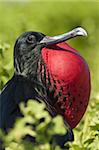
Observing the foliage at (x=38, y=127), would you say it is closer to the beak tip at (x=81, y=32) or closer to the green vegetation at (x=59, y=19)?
the beak tip at (x=81, y=32)

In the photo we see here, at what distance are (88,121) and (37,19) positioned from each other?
6.71m

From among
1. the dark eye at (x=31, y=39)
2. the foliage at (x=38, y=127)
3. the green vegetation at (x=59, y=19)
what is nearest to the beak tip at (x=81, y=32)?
the dark eye at (x=31, y=39)

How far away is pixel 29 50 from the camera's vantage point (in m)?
3.36

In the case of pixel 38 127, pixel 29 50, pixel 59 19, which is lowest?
pixel 38 127

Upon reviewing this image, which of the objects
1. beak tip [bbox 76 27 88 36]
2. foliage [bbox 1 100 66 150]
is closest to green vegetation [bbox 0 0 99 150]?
beak tip [bbox 76 27 88 36]

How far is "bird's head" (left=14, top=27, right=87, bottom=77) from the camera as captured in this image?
332 cm

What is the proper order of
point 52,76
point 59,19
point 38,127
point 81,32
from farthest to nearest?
point 59,19, point 81,32, point 52,76, point 38,127

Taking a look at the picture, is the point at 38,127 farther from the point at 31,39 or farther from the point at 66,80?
the point at 31,39

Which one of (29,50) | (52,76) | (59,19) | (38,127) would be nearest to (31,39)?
(29,50)

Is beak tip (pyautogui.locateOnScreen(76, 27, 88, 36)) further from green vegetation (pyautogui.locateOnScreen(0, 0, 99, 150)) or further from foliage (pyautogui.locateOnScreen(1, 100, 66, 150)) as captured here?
green vegetation (pyautogui.locateOnScreen(0, 0, 99, 150))

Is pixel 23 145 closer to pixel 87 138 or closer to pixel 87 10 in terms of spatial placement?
pixel 87 138

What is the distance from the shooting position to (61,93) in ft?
10.9

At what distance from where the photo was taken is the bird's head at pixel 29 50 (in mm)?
3322

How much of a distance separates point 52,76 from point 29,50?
166mm
